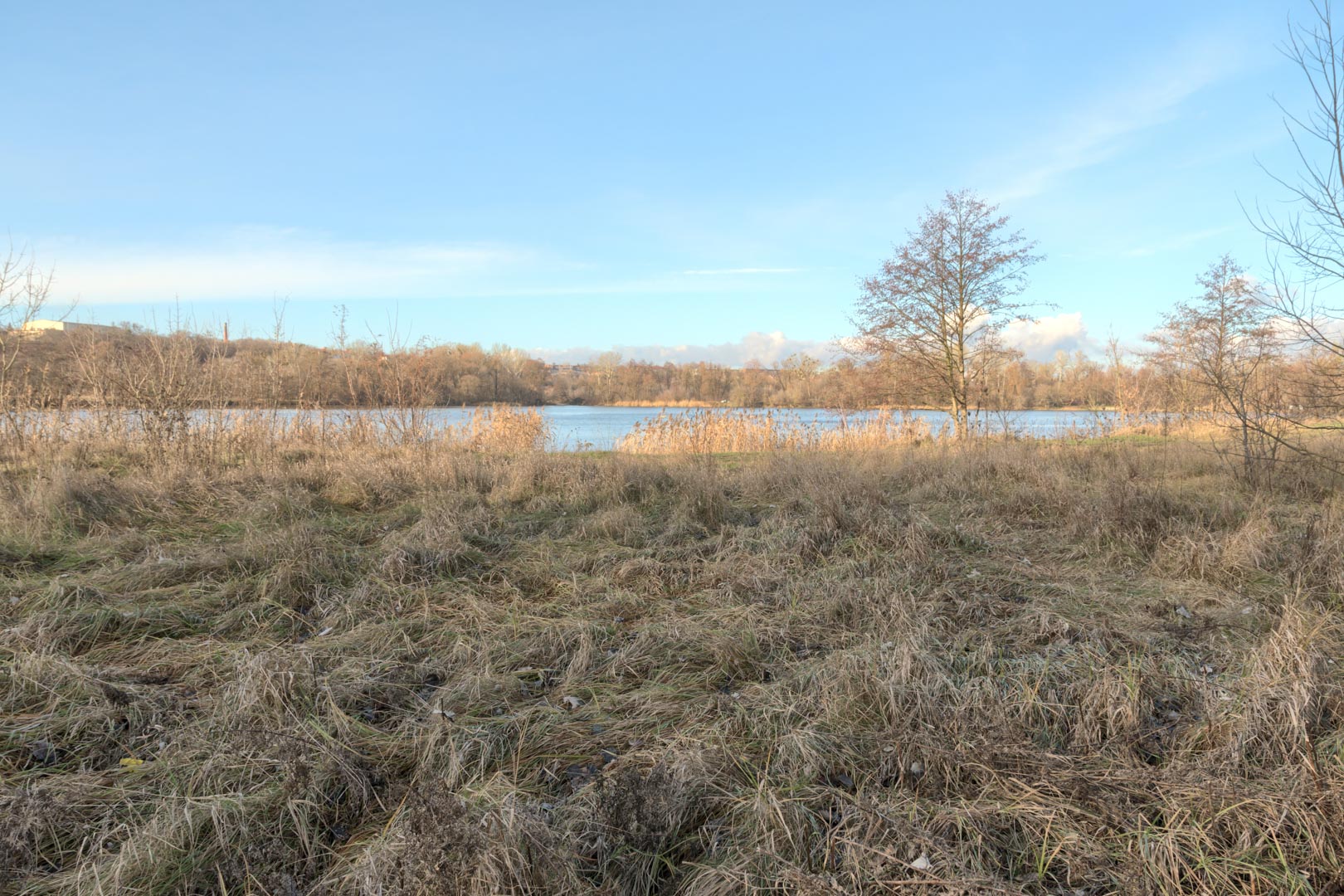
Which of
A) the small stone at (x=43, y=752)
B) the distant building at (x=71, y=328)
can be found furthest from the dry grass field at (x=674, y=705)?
the distant building at (x=71, y=328)

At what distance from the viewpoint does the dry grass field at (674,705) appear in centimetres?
184

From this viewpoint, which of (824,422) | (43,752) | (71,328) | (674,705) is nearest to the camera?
(43,752)

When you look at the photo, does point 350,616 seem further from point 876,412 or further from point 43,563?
point 876,412

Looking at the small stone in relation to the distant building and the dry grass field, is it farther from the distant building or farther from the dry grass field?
the distant building

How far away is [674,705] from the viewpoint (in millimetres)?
2863

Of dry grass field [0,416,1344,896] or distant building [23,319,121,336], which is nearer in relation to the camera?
dry grass field [0,416,1344,896]

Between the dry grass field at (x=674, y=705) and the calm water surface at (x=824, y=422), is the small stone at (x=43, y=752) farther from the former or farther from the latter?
the calm water surface at (x=824, y=422)

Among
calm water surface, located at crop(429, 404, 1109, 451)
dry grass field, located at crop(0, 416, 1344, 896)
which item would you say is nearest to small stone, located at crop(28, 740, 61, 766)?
dry grass field, located at crop(0, 416, 1344, 896)

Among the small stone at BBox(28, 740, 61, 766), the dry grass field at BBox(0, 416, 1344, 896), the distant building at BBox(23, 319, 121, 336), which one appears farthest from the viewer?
the distant building at BBox(23, 319, 121, 336)

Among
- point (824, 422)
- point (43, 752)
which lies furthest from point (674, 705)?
point (824, 422)

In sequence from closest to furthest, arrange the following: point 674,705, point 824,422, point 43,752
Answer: point 43,752 → point 674,705 → point 824,422

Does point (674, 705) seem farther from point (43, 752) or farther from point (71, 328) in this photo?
point (71, 328)

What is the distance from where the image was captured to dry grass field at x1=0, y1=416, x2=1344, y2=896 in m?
1.84

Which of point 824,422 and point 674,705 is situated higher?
point 824,422
